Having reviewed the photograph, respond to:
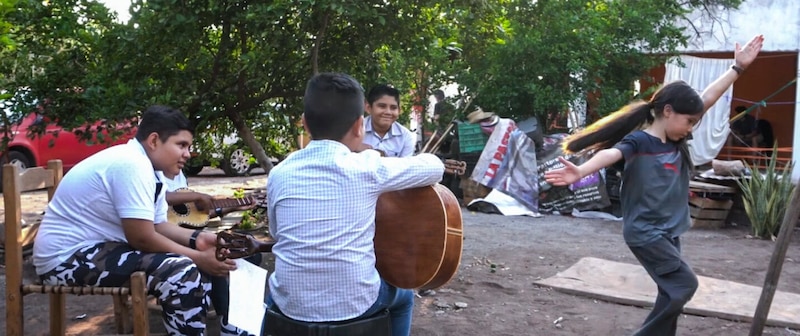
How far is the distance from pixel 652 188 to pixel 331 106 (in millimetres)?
2089

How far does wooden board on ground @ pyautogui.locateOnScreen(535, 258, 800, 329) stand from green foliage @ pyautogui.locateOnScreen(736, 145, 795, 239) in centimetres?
293

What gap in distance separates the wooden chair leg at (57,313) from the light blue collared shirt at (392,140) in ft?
7.18

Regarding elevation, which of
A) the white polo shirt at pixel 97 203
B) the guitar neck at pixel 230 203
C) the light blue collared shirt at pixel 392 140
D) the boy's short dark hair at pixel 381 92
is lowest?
the guitar neck at pixel 230 203

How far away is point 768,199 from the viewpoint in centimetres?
833

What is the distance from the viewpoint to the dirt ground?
462cm

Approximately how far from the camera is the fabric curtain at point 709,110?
12.5m

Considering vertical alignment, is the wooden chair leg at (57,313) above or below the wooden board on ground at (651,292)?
above

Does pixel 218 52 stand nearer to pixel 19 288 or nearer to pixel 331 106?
pixel 19 288

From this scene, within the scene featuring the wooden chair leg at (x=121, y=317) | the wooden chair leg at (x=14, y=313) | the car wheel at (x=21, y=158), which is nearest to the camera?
the wooden chair leg at (x=14, y=313)

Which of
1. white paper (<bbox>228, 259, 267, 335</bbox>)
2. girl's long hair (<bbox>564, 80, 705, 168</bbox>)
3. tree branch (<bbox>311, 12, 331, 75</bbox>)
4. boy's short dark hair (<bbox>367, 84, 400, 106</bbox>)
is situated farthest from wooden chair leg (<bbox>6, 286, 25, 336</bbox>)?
girl's long hair (<bbox>564, 80, 705, 168</bbox>)

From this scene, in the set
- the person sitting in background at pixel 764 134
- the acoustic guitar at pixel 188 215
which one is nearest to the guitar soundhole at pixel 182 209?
the acoustic guitar at pixel 188 215

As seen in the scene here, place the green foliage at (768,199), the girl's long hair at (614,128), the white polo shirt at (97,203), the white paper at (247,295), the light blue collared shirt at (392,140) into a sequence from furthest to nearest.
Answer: the green foliage at (768,199), the light blue collared shirt at (392,140), the girl's long hair at (614,128), the white polo shirt at (97,203), the white paper at (247,295)

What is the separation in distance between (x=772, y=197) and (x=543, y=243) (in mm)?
2698

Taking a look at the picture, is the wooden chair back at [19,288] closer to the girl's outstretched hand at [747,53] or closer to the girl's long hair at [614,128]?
the girl's long hair at [614,128]
